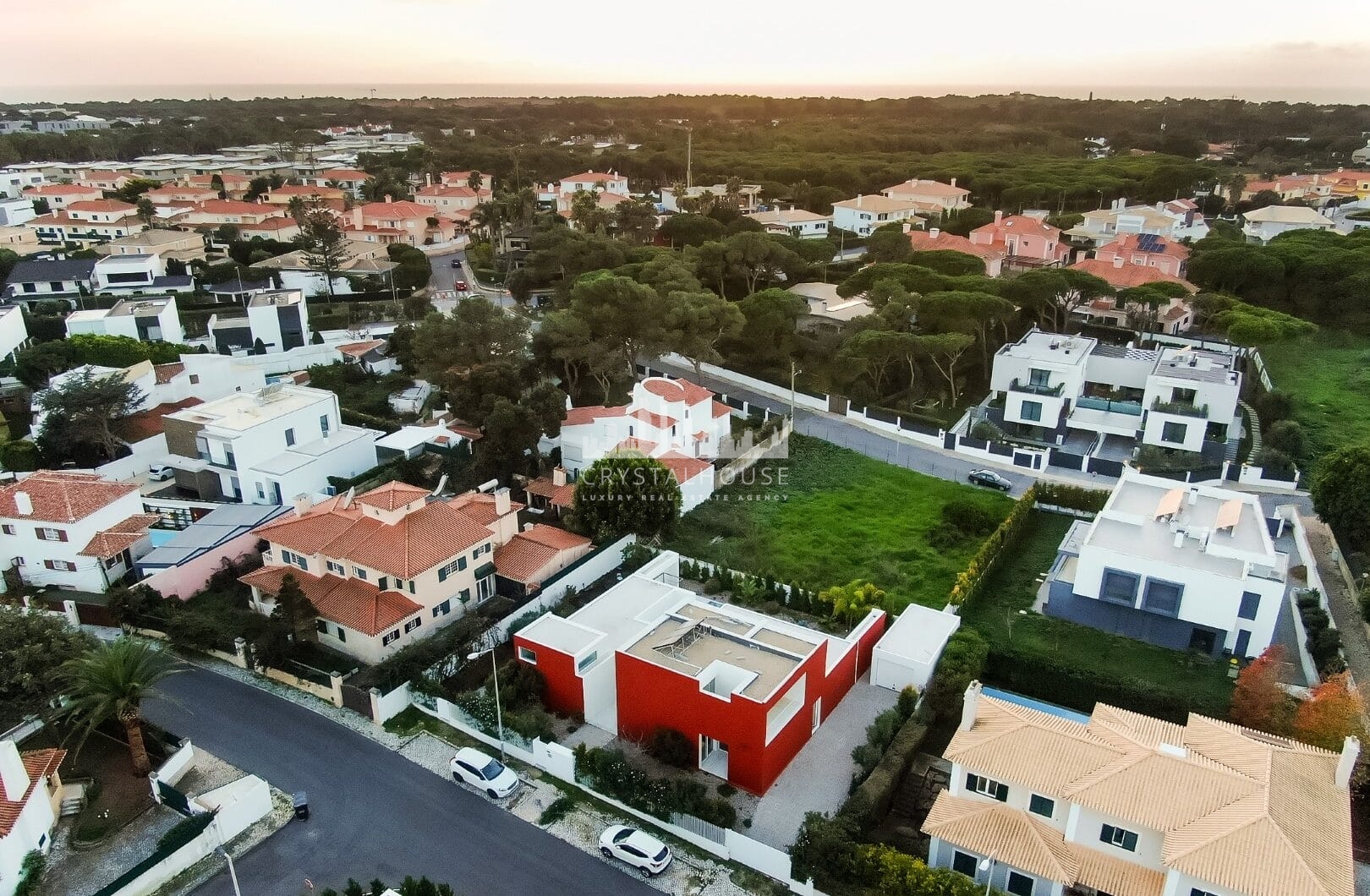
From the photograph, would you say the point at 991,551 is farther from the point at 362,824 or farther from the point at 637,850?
the point at 362,824

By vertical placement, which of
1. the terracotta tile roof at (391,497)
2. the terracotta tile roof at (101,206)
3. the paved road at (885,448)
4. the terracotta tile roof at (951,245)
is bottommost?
the paved road at (885,448)

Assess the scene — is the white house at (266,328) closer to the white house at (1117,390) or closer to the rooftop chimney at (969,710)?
the white house at (1117,390)

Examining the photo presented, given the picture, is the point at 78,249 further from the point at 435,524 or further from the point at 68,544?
the point at 435,524

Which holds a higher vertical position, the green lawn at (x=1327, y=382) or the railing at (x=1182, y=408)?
the railing at (x=1182, y=408)

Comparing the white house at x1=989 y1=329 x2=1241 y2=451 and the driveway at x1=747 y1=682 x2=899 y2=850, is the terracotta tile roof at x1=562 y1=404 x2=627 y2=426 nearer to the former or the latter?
the driveway at x1=747 y1=682 x2=899 y2=850

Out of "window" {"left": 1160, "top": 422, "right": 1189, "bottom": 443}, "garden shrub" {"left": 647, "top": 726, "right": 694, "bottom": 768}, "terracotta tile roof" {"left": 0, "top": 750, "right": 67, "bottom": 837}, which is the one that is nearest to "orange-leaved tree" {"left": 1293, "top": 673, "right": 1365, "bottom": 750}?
"garden shrub" {"left": 647, "top": 726, "right": 694, "bottom": 768}

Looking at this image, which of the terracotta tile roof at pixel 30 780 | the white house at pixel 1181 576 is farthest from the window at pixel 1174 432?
the terracotta tile roof at pixel 30 780
